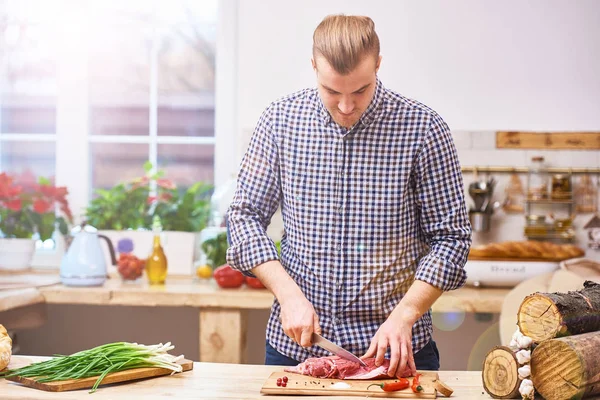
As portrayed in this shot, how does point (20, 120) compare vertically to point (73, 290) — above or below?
above

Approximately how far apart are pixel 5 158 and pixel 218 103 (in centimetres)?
127

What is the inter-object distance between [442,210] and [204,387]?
0.75m

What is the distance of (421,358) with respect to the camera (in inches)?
81.0

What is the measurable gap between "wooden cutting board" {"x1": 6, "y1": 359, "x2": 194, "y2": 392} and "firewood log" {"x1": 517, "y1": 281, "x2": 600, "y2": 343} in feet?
2.77

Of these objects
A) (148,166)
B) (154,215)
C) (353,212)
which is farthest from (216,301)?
(353,212)

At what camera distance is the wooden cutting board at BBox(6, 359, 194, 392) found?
65.0 inches

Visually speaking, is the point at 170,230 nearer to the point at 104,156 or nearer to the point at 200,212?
the point at 200,212

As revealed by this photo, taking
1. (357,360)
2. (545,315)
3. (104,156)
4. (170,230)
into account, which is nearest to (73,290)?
(170,230)

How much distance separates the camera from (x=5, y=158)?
14.3 ft

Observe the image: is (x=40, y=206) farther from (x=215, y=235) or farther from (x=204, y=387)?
(x=204, y=387)

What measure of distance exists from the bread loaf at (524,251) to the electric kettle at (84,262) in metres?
1.70

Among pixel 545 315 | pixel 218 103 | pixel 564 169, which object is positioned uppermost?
pixel 218 103

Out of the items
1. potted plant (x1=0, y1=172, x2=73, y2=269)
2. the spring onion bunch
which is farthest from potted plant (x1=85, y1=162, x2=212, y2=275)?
the spring onion bunch

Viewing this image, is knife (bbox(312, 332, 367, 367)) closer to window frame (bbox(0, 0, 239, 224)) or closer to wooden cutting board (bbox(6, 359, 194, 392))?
wooden cutting board (bbox(6, 359, 194, 392))
